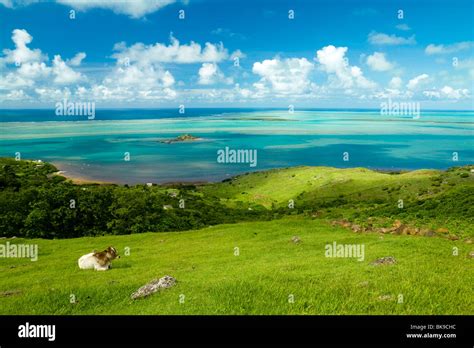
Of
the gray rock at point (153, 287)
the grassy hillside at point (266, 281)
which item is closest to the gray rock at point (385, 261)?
the grassy hillside at point (266, 281)

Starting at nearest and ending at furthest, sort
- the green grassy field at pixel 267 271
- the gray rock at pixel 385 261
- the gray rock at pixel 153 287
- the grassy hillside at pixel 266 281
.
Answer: the grassy hillside at pixel 266 281
the green grassy field at pixel 267 271
the gray rock at pixel 153 287
the gray rock at pixel 385 261

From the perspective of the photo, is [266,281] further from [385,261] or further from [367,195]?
[367,195]

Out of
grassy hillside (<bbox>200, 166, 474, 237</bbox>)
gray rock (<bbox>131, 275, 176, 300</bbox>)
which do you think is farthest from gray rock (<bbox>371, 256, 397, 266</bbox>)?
grassy hillside (<bbox>200, 166, 474, 237</bbox>)

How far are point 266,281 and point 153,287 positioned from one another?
4.37 metres

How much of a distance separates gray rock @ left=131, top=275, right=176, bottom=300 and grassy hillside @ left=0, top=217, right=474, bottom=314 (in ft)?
0.99

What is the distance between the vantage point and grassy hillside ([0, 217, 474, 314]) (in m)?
11.4

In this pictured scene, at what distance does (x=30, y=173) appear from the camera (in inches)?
Result: 5153

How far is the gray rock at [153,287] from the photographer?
14.0 metres

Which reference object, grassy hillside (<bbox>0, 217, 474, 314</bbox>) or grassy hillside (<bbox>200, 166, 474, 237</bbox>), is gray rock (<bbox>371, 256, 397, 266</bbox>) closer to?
grassy hillside (<bbox>0, 217, 474, 314</bbox>)

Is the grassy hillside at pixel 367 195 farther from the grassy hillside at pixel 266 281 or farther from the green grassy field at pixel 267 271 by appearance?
the grassy hillside at pixel 266 281

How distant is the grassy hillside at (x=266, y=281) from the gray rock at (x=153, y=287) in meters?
0.30
